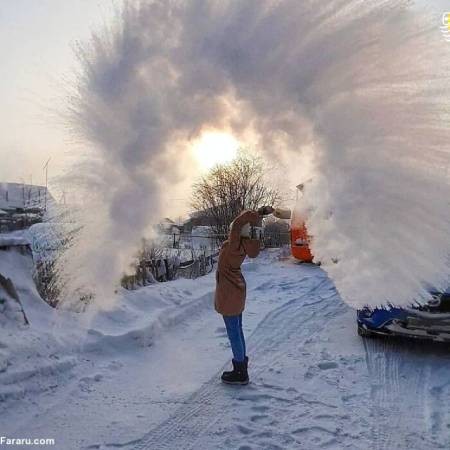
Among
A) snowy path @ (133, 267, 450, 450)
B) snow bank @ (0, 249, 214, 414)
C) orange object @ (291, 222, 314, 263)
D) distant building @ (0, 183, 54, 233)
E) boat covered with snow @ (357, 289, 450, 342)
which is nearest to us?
snowy path @ (133, 267, 450, 450)

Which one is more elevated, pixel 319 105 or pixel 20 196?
pixel 319 105

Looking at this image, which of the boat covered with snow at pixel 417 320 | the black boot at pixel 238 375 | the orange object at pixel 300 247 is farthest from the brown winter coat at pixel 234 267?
the orange object at pixel 300 247

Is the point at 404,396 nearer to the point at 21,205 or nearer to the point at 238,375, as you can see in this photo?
the point at 238,375

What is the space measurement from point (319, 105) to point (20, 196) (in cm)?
727

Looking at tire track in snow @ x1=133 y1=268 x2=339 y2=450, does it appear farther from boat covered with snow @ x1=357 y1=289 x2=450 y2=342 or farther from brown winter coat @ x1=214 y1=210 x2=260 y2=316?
boat covered with snow @ x1=357 y1=289 x2=450 y2=342

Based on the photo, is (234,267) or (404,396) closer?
(404,396)

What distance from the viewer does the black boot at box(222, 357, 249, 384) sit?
14.4 feet

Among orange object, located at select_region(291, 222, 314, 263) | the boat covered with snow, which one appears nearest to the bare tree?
A: orange object, located at select_region(291, 222, 314, 263)

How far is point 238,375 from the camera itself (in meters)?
4.41

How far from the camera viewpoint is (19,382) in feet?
13.1

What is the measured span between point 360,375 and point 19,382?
3.26 m

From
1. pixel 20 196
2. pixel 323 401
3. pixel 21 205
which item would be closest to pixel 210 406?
pixel 323 401

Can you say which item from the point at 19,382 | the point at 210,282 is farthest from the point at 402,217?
the point at 210,282

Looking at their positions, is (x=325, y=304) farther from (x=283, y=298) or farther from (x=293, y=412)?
(x=293, y=412)
